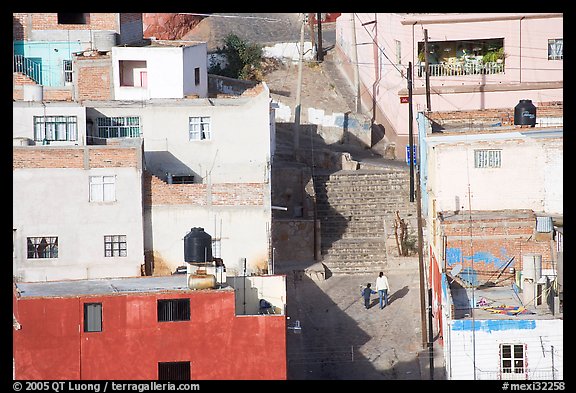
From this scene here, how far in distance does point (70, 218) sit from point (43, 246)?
1.06m

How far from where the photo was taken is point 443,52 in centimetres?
6072

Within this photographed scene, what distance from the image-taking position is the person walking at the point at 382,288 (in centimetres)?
5097

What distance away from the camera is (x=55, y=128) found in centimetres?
5144

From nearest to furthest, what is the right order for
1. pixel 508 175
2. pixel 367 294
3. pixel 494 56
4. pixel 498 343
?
pixel 498 343 → pixel 508 175 → pixel 367 294 → pixel 494 56

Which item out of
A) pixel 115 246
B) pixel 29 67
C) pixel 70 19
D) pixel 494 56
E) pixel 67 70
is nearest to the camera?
pixel 115 246

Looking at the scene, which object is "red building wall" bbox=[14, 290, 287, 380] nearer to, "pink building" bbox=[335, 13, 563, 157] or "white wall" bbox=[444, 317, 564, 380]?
"white wall" bbox=[444, 317, 564, 380]

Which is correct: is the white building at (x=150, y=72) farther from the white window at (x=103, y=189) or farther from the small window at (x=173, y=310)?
the small window at (x=173, y=310)

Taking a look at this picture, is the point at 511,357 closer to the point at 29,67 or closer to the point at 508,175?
the point at 508,175

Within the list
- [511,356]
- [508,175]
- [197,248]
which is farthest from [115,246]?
[511,356]

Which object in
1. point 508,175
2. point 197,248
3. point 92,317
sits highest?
point 508,175

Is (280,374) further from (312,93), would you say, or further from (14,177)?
(312,93)

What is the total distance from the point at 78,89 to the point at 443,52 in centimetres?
1267

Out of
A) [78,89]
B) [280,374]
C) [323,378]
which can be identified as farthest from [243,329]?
[78,89]

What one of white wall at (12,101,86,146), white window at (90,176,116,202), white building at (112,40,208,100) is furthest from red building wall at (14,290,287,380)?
white building at (112,40,208,100)
